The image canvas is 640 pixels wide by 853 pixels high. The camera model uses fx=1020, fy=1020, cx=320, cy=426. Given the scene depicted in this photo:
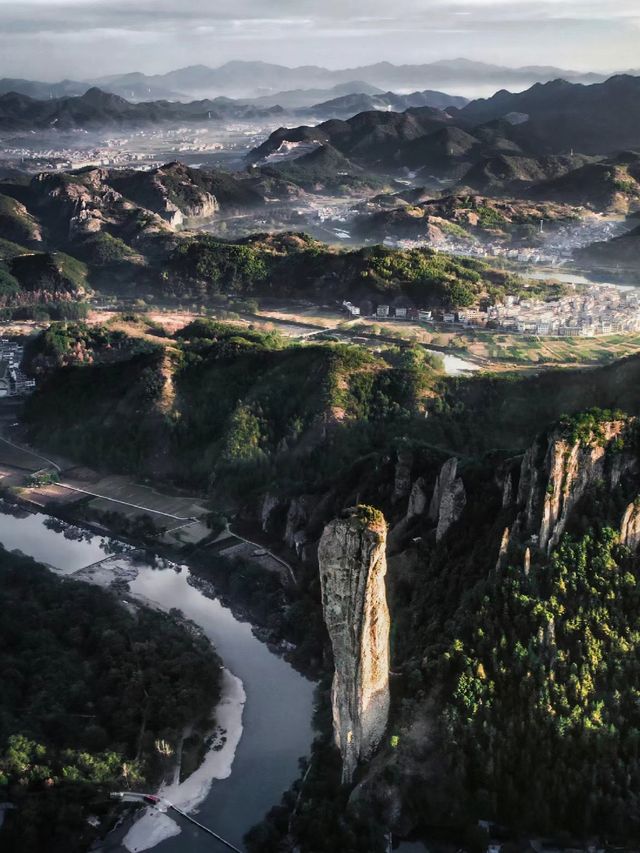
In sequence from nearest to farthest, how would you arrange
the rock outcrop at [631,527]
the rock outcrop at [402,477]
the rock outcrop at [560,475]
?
the rock outcrop at [631,527] → the rock outcrop at [560,475] → the rock outcrop at [402,477]

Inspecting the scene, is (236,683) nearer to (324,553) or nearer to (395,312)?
(324,553)

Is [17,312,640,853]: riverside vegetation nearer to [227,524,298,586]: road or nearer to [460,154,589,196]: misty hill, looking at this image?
[227,524,298,586]: road

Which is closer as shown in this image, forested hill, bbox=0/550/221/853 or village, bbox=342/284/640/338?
forested hill, bbox=0/550/221/853

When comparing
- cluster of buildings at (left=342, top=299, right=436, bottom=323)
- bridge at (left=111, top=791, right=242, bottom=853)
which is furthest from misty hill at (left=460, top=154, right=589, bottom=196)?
bridge at (left=111, top=791, right=242, bottom=853)

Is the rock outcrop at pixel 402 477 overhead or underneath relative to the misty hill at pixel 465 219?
overhead

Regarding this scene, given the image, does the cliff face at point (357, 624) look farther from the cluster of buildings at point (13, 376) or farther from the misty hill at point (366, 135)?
the misty hill at point (366, 135)

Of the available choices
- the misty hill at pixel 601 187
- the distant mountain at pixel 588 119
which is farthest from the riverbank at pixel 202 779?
the distant mountain at pixel 588 119

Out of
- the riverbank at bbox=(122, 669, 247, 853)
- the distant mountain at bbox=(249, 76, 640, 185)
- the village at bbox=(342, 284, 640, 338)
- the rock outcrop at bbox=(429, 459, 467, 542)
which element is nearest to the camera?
the riverbank at bbox=(122, 669, 247, 853)
